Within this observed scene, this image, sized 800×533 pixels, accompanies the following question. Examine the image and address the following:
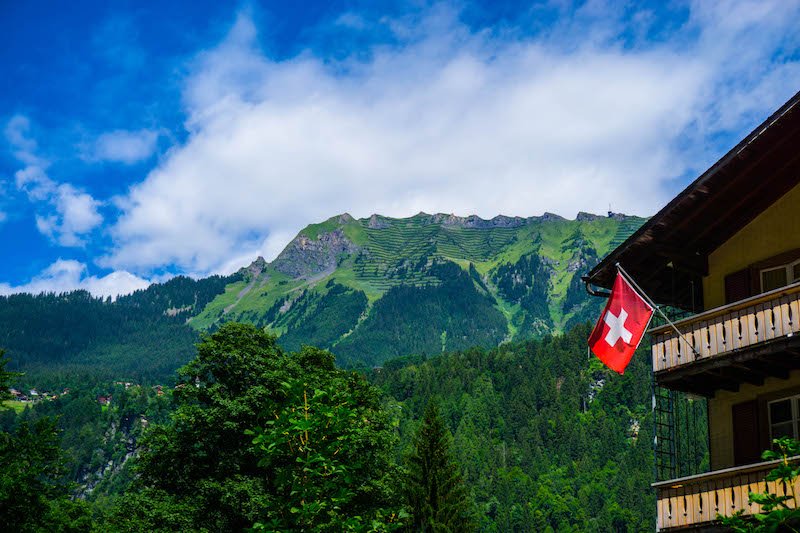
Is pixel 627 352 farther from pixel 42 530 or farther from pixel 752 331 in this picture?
pixel 42 530

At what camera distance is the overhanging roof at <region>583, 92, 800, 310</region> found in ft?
72.7

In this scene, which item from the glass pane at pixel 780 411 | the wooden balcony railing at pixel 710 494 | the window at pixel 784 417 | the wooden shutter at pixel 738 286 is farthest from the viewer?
the wooden shutter at pixel 738 286

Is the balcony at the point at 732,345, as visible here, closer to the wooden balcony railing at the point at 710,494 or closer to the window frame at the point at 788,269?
the window frame at the point at 788,269

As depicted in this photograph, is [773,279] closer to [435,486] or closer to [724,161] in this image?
[724,161]

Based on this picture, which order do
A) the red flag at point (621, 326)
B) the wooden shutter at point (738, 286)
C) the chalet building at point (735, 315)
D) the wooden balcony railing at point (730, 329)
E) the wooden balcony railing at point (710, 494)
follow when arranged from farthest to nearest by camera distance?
the wooden shutter at point (738, 286), the red flag at point (621, 326), the chalet building at point (735, 315), the wooden balcony railing at point (730, 329), the wooden balcony railing at point (710, 494)

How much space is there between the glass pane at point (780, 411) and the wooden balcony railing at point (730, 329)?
71.4 inches

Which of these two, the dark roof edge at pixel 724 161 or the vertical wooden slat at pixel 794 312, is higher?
the dark roof edge at pixel 724 161

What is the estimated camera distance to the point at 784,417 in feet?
70.7

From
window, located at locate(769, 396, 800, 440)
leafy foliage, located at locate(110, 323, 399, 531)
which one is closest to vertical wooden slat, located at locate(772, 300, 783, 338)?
window, located at locate(769, 396, 800, 440)

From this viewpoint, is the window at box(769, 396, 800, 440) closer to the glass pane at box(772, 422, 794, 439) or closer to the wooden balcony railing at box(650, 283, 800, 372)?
the glass pane at box(772, 422, 794, 439)

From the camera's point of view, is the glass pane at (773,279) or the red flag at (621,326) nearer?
the glass pane at (773,279)

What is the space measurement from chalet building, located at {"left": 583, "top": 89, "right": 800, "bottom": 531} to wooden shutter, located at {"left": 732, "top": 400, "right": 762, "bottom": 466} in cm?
2

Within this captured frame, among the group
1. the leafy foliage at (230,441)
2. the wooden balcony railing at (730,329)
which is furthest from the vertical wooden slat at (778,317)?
the leafy foliage at (230,441)

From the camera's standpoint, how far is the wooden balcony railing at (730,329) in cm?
2014
